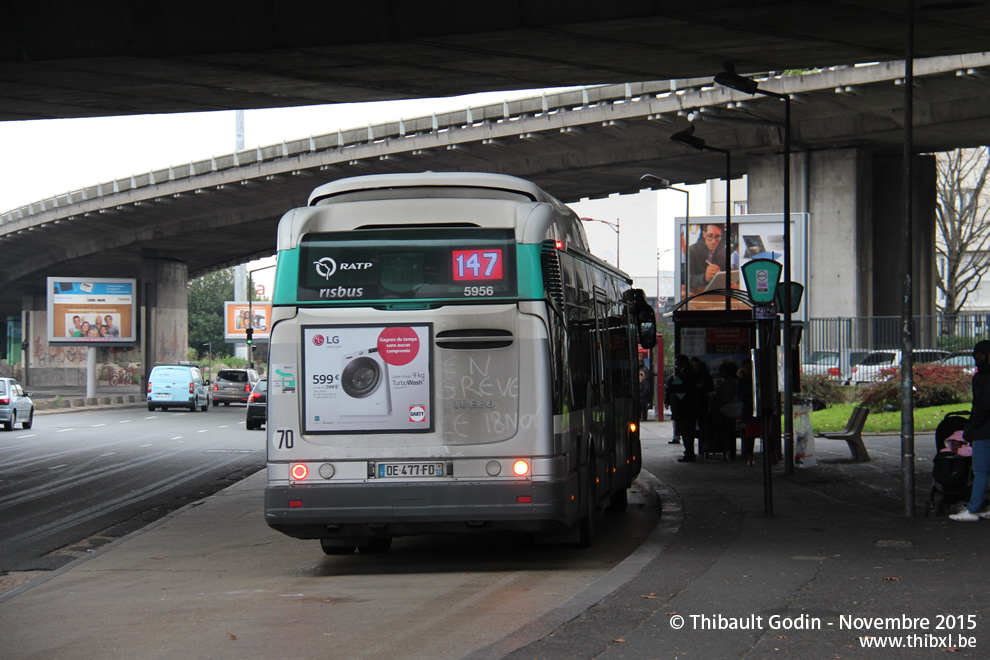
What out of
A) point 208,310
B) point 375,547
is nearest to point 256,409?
point 375,547

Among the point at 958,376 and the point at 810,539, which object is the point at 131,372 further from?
the point at 810,539

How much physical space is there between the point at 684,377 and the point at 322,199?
40.8 feet

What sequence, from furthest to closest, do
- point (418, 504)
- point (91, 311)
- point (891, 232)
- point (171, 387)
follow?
1. point (91, 311)
2. point (891, 232)
3. point (171, 387)
4. point (418, 504)

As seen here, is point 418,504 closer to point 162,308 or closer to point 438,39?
point 438,39

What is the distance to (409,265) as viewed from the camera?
1049 cm

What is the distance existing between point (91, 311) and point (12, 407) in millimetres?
33779

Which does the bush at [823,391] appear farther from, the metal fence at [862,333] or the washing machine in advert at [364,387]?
the washing machine in advert at [364,387]

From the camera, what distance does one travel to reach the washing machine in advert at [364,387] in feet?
33.7

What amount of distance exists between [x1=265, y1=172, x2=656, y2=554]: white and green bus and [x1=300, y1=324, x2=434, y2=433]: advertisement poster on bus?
1cm

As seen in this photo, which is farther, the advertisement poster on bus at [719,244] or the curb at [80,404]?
the curb at [80,404]

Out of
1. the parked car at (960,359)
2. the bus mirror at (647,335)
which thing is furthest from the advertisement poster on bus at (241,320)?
the bus mirror at (647,335)

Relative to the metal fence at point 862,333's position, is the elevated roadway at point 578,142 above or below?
above

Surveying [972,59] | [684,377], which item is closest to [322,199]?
[684,377]

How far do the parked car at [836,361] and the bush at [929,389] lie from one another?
8409 millimetres
